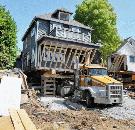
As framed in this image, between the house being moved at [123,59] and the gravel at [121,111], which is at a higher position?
the house being moved at [123,59]

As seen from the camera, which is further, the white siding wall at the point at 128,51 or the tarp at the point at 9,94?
the white siding wall at the point at 128,51

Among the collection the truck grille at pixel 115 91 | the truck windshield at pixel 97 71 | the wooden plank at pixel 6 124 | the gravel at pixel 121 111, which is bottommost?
the gravel at pixel 121 111

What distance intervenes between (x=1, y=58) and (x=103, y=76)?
824cm

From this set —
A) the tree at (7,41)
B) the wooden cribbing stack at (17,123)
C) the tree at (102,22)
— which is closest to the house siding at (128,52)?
the tree at (102,22)

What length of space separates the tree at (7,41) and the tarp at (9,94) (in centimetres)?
742

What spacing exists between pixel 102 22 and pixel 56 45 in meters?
18.7

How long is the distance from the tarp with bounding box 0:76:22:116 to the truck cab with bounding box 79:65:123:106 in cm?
560

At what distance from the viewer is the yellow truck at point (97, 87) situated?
18578 mm

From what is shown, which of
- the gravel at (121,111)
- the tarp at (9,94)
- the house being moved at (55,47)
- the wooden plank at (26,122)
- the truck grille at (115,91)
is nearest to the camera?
the wooden plank at (26,122)

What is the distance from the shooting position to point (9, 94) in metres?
14.5

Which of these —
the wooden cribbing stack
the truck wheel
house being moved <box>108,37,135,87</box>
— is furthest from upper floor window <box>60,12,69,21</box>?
the wooden cribbing stack

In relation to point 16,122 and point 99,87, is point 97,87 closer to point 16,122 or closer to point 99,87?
point 99,87

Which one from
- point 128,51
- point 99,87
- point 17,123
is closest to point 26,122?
point 17,123

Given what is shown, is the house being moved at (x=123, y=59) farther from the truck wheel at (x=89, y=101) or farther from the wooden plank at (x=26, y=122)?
the wooden plank at (x=26, y=122)
